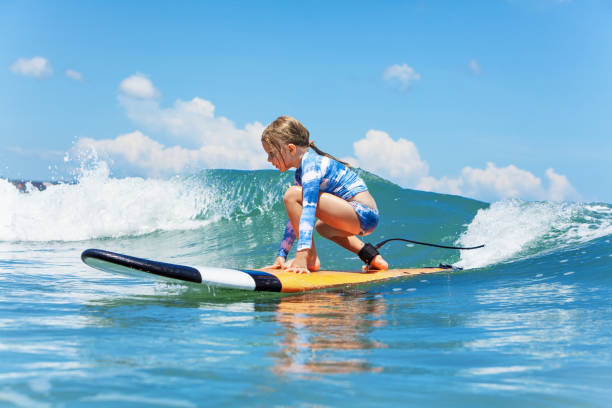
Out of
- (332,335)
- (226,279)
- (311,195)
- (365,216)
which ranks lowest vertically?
(332,335)

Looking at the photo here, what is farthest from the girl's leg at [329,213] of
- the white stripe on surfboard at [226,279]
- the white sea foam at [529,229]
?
the white sea foam at [529,229]

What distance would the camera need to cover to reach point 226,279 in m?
3.75

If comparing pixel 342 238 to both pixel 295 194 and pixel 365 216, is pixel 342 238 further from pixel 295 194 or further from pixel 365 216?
pixel 295 194

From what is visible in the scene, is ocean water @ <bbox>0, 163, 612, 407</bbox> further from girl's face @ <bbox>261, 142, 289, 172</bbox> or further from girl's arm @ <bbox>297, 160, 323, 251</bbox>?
girl's face @ <bbox>261, 142, 289, 172</bbox>

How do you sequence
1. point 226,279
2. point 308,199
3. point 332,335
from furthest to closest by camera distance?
point 308,199 < point 226,279 < point 332,335

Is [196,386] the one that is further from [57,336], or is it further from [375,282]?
[375,282]

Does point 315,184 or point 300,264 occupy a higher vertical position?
point 315,184

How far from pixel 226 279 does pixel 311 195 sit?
84 centimetres

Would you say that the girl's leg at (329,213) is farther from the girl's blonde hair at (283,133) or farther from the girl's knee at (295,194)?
the girl's blonde hair at (283,133)

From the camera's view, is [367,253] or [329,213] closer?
[329,213]

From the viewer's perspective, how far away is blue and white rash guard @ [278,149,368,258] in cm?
403

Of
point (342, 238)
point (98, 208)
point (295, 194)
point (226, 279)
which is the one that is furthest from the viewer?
point (98, 208)

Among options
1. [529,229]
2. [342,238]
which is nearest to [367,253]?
[342,238]

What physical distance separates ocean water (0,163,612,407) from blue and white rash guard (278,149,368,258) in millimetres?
496
